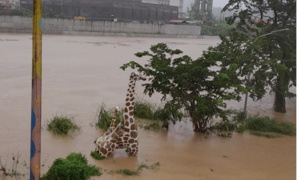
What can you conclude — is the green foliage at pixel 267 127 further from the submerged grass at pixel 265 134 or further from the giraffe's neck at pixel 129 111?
the giraffe's neck at pixel 129 111

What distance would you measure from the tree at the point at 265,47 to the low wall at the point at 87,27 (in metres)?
27.5

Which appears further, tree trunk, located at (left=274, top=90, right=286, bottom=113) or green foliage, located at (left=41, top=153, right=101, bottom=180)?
tree trunk, located at (left=274, top=90, right=286, bottom=113)

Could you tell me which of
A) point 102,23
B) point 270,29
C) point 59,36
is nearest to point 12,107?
point 270,29

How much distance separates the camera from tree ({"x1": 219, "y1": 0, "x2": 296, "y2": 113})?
35.8 feet

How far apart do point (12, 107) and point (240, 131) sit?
6672 millimetres

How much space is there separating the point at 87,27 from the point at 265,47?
30564 millimetres

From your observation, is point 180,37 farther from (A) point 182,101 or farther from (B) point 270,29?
(A) point 182,101

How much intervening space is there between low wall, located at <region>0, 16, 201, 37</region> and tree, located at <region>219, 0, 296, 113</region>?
27.5 meters

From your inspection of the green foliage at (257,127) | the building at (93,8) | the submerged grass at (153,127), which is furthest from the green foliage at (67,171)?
the building at (93,8)

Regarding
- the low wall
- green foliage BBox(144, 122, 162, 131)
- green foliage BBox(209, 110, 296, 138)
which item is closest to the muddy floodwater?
green foliage BBox(144, 122, 162, 131)

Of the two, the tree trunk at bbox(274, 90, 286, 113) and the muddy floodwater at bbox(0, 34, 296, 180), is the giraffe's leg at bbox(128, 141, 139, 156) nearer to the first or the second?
the muddy floodwater at bbox(0, 34, 296, 180)

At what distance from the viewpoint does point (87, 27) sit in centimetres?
4056

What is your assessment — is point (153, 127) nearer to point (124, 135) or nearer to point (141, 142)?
point (141, 142)

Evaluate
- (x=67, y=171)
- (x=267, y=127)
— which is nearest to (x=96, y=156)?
(x=67, y=171)
